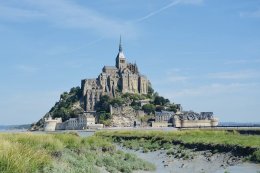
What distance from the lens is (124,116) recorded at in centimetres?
13388

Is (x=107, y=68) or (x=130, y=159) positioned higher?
(x=107, y=68)

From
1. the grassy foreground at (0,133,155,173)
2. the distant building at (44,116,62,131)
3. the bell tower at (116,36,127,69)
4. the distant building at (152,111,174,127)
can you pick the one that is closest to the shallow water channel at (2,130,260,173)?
the grassy foreground at (0,133,155,173)

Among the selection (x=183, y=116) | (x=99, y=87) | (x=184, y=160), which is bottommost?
(x=184, y=160)

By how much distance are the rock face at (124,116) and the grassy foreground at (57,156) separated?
341 feet

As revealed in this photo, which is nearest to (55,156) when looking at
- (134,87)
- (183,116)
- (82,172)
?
(82,172)

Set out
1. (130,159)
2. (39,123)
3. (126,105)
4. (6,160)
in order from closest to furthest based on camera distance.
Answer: (6,160)
(130,159)
(126,105)
(39,123)

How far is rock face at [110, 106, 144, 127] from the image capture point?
132375mm

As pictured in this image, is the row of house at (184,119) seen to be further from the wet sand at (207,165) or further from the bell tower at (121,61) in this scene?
the wet sand at (207,165)

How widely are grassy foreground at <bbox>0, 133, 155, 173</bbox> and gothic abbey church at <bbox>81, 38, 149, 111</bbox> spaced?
4420 inches

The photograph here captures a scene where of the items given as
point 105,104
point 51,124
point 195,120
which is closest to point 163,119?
point 195,120

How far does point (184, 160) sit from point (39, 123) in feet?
446

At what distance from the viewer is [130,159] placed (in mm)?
24047

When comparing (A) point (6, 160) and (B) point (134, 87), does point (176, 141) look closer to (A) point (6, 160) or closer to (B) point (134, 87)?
(A) point (6, 160)

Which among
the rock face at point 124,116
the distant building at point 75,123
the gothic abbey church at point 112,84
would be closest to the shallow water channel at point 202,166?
the distant building at point 75,123
